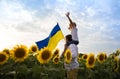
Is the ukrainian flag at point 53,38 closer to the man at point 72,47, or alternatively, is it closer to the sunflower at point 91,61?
the sunflower at point 91,61

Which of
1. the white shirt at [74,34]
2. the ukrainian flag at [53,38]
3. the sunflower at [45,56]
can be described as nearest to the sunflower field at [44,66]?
the sunflower at [45,56]

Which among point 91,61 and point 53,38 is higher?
point 53,38

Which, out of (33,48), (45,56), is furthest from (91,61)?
(45,56)

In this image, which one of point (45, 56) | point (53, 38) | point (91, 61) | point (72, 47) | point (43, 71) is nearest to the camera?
point (72, 47)

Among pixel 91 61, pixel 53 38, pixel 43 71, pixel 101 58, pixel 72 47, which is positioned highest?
pixel 53 38

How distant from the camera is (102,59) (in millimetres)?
20906

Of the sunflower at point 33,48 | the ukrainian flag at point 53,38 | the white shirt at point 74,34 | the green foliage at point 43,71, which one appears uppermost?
the ukrainian flag at point 53,38

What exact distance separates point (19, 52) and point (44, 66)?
120 centimetres

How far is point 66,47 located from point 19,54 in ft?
5.79

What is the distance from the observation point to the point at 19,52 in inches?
621

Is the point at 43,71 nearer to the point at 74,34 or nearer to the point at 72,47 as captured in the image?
the point at 72,47

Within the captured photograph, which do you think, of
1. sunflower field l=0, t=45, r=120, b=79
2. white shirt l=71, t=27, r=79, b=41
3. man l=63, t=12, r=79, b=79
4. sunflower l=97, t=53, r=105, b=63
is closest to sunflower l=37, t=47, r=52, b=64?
sunflower field l=0, t=45, r=120, b=79

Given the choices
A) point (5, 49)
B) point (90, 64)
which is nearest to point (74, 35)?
point (90, 64)

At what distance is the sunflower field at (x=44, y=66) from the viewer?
15.2 meters
